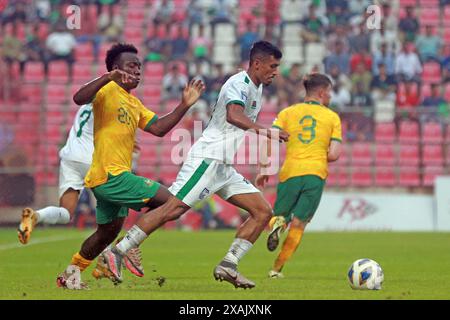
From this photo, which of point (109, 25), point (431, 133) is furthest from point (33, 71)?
point (431, 133)

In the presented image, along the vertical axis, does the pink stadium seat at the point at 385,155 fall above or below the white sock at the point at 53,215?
above

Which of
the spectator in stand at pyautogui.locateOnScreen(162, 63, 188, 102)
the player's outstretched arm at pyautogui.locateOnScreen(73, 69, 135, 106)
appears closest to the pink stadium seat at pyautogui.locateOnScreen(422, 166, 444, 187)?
the spectator in stand at pyautogui.locateOnScreen(162, 63, 188, 102)

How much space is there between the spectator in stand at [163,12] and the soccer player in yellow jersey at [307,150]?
17.0m

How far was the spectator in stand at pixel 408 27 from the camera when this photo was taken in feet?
96.6

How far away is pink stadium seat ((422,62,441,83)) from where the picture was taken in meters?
29.2

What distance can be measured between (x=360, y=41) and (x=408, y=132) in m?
3.18

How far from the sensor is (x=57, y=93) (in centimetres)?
2936

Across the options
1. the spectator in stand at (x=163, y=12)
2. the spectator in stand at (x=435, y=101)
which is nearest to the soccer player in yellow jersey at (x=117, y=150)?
the spectator in stand at (x=435, y=101)

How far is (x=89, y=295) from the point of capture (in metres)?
9.97

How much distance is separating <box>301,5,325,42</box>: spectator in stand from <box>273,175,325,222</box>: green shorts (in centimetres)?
1632

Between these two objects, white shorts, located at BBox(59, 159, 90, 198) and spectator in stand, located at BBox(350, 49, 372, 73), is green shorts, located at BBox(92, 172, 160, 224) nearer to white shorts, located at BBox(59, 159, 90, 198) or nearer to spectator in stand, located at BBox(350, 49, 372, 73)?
white shorts, located at BBox(59, 159, 90, 198)

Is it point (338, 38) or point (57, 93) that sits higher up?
point (338, 38)

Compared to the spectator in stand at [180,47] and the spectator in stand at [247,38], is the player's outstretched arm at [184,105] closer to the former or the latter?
the spectator in stand at [247,38]

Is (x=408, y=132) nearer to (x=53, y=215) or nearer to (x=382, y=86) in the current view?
(x=382, y=86)
